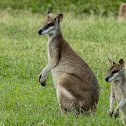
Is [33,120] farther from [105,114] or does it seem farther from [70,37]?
[70,37]

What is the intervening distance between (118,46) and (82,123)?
17.6ft

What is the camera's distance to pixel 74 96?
228 inches

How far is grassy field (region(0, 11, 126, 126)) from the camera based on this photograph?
565 centimetres

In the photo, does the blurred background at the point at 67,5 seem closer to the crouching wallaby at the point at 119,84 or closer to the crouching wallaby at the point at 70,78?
the crouching wallaby at the point at 70,78

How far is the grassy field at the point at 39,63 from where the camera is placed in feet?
18.5

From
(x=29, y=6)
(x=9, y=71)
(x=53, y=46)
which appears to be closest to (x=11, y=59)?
(x=9, y=71)

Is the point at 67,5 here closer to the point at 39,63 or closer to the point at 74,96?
the point at 39,63

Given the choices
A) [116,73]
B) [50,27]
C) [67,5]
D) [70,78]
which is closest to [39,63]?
[50,27]

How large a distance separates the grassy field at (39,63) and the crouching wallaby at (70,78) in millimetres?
218

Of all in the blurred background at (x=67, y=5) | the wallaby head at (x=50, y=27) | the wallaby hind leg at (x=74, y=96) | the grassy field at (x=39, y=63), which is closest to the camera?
the grassy field at (x=39, y=63)

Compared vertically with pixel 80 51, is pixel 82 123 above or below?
above

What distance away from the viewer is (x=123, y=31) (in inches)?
491

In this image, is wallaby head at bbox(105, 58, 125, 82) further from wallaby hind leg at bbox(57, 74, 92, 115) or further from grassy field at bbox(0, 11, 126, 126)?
grassy field at bbox(0, 11, 126, 126)

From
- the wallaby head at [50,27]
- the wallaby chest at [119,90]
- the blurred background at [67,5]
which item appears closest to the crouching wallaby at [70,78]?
the wallaby head at [50,27]
